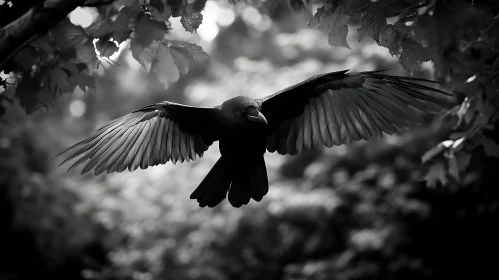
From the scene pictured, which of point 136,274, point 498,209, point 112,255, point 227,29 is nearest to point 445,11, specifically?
point 498,209

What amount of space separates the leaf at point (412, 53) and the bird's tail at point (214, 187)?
122cm

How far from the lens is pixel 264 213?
618cm

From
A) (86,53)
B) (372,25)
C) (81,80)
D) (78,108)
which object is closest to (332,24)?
(372,25)

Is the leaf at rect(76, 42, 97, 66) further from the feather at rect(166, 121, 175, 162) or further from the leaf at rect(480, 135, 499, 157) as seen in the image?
the leaf at rect(480, 135, 499, 157)

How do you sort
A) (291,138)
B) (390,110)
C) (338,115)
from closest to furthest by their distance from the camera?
(390,110), (338,115), (291,138)

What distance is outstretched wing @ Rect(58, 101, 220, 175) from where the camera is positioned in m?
2.77

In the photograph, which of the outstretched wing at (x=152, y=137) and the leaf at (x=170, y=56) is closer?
the leaf at (x=170, y=56)

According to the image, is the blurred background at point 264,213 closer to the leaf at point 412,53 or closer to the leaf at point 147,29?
the leaf at point 412,53

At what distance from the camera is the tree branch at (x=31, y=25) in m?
1.73

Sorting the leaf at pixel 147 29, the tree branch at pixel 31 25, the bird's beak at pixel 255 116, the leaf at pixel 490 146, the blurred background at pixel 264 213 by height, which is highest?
the blurred background at pixel 264 213

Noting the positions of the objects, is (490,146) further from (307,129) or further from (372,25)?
(372,25)

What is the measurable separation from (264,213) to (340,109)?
3.45 meters

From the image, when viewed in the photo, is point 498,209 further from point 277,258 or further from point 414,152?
point 277,258

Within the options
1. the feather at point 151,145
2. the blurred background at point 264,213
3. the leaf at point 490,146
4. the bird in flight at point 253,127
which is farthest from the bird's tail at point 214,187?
the blurred background at point 264,213
